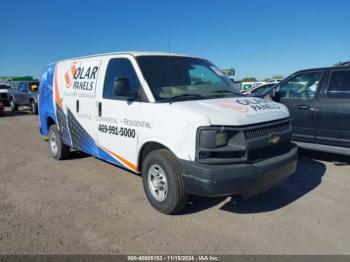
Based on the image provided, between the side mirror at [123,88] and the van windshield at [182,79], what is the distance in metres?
0.25

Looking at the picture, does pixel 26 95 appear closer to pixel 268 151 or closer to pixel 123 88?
pixel 123 88

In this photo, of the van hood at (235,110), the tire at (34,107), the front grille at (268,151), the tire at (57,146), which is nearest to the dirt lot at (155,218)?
the front grille at (268,151)

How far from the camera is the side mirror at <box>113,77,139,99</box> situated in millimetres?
4146

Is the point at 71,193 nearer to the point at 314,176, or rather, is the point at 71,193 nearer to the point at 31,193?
the point at 31,193

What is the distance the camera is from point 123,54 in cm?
473

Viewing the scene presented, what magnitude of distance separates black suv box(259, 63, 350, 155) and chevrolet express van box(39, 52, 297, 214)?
1.93 m

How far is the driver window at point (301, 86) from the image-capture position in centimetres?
624

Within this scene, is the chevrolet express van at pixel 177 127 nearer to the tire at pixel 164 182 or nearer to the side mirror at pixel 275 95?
the tire at pixel 164 182

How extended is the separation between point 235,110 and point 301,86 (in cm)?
349

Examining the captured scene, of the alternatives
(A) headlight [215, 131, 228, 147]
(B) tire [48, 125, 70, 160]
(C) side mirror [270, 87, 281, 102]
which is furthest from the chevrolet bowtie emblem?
(B) tire [48, 125, 70, 160]

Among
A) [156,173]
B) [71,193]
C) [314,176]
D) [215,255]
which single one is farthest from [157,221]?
[314,176]

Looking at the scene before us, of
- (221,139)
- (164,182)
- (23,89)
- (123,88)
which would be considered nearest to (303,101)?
(221,139)

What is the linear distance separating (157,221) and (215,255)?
98cm

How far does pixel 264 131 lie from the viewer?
378cm
